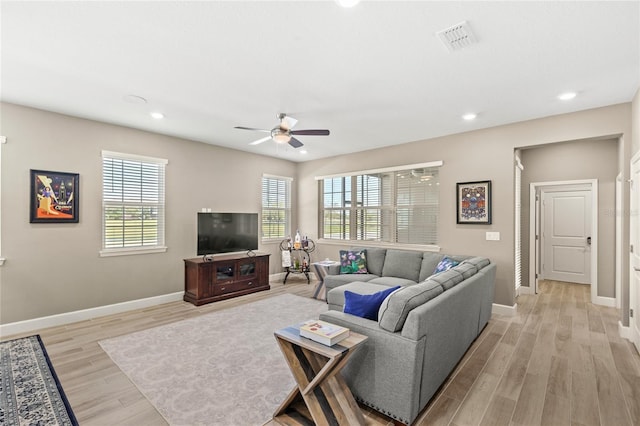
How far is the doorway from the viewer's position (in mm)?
6016

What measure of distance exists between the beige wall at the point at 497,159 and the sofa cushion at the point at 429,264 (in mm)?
353

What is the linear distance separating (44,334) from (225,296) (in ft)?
7.53

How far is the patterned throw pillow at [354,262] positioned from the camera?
5.22m

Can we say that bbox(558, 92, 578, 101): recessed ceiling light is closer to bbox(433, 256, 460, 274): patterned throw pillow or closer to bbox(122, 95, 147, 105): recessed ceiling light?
bbox(433, 256, 460, 274): patterned throw pillow

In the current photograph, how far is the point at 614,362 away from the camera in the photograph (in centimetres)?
295

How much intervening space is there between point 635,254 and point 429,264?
2258 millimetres

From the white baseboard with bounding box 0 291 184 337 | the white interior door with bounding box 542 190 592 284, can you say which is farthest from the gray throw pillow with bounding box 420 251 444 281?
the white baseboard with bounding box 0 291 184 337

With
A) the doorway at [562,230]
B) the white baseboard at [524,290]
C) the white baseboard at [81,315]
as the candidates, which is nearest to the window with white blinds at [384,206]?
the white baseboard at [524,290]

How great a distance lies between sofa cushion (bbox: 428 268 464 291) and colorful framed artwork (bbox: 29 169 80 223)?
461 centimetres

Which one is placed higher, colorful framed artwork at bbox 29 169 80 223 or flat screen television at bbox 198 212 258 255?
colorful framed artwork at bbox 29 169 80 223

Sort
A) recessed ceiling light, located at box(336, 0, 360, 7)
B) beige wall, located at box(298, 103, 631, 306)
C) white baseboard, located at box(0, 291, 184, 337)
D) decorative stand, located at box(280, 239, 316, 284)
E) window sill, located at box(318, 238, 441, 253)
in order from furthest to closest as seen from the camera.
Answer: decorative stand, located at box(280, 239, 316, 284) < window sill, located at box(318, 238, 441, 253) < beige wall, located at box(298, 103, 631, 306) < white baseboard, located at box(0, 291, 184, 337) < recessed ceiling light, located at box(336, 0, 360, 7)

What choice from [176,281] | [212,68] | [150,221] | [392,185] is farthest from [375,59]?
[176,281]

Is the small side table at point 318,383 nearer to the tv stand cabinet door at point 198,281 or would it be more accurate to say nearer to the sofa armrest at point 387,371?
the sofa armrest at point 387,371

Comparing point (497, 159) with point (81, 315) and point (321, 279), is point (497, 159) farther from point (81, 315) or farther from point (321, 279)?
point (81, 315)
